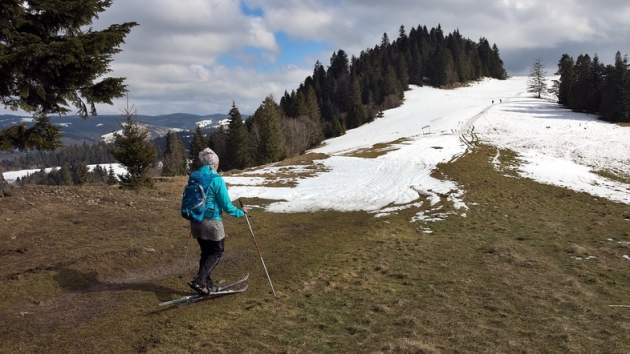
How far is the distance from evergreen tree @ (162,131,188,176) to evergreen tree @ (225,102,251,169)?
56.1ft

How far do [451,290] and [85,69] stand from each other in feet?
39.2

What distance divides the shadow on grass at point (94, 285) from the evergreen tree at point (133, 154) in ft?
59.0

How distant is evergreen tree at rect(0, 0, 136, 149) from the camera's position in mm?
11156

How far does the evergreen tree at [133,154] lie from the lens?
27558 mm

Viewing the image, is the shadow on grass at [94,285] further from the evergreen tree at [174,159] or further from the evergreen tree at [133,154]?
the evergreen tree at [174,159]

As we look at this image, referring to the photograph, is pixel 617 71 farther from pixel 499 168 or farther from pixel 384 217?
pixel 384 217

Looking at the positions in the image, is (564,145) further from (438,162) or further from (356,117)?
(356,117)

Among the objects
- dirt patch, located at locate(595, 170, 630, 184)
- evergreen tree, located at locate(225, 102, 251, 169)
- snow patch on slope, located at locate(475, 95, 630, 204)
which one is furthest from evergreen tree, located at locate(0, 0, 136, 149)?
evergreen tree, located at locate(225, 102, 251, 169)

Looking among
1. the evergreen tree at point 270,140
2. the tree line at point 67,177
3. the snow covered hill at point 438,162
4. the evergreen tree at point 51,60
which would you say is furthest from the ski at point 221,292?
the tree line at point 67,177

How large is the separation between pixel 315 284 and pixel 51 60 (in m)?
9.25

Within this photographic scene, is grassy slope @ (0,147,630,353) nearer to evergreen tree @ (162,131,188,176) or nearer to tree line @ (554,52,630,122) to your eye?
tree line @ (554,52,630,122)

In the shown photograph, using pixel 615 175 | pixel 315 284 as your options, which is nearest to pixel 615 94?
pixel 615 175

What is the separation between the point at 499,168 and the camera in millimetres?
34125

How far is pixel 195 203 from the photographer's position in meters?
8.46
